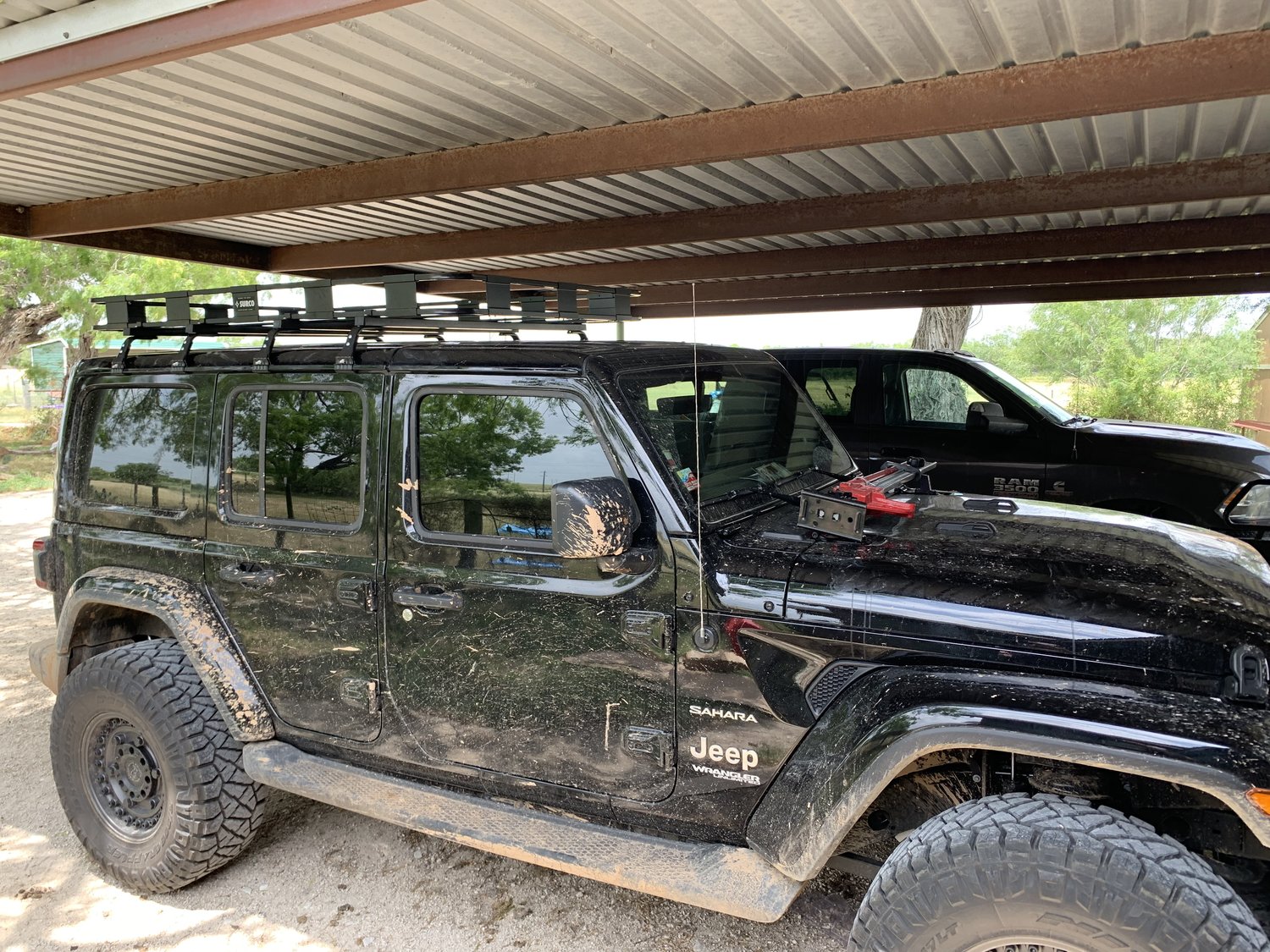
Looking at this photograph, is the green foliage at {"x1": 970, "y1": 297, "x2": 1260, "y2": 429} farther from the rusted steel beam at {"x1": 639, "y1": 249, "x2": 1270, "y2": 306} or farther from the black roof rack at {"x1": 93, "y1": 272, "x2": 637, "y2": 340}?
the black roof rack at {"x1": 93, "y1": 272, "x2": 637, "y2": 340}

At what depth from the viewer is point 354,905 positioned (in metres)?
3.40

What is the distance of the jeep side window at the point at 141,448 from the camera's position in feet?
12.0

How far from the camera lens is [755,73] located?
15.6ft

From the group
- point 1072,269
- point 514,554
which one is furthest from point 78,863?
point 1072,269

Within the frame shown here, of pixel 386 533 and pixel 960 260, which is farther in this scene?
pixel 960 260

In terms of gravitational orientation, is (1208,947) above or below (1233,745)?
below

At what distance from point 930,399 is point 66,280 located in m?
14.5

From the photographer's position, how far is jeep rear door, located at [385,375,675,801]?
2.71m

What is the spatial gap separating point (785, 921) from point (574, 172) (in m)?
4.40

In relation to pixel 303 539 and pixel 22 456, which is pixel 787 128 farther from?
pixel 22 456

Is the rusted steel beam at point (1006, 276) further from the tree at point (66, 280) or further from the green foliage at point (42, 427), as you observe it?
the green foliage at point (42, 427)

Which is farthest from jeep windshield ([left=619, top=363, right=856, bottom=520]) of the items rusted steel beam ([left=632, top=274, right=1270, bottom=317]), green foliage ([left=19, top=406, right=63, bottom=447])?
green foliage ([left=19, top=406, right=63, bottom=447])

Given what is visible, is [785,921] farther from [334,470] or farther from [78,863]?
[78,863]

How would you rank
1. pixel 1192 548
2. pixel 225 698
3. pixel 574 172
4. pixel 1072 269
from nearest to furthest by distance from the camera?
1. pixel 1192 548
2. pixel 225 698
3. pixel 574 172
4. pixel 1072 269
